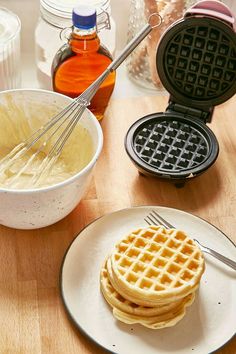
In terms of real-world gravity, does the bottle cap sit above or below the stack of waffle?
above

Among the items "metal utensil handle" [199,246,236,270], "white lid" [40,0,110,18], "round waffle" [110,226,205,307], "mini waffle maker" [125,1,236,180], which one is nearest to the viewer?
"round waffle" [110,226,205,307]

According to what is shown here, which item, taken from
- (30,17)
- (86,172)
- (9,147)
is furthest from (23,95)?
(30,17)

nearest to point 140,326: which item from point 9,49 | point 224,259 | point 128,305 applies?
point 128,305

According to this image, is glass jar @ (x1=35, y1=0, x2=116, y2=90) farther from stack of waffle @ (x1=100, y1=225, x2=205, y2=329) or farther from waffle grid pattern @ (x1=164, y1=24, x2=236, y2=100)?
stack of waffle @ (x1=100, y1=225, x2=205, y2=329)

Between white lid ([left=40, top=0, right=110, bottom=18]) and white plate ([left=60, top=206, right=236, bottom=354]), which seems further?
white lid ([left=40, top=0, right=110, bottom=18])

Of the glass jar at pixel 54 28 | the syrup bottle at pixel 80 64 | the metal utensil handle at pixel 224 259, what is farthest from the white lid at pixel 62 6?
the metal utensil handle at pixel 224 259

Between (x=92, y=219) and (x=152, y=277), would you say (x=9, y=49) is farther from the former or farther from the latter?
(x=152, y=277)

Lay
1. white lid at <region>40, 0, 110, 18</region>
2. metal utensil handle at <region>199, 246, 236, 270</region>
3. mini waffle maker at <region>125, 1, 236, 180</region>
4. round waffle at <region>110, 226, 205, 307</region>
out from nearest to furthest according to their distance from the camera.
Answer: round waffle at <region>110, 226, 205, 307</region>, metal utensil handle at <region>199, 246, 236, 270</region>, mini waffle maker at <region>125, 1, 236, 180</region>, white lid at <region>40, 0, 110, 18</region>

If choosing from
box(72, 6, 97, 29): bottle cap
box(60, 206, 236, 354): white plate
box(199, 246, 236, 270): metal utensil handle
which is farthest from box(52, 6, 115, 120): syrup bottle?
box(199, 246, 236, 270): metal utensil handle

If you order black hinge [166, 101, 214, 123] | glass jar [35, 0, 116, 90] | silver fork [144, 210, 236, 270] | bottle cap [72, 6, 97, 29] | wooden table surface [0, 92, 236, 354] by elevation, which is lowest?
wooden table surface [0, 92, 236, 354]
